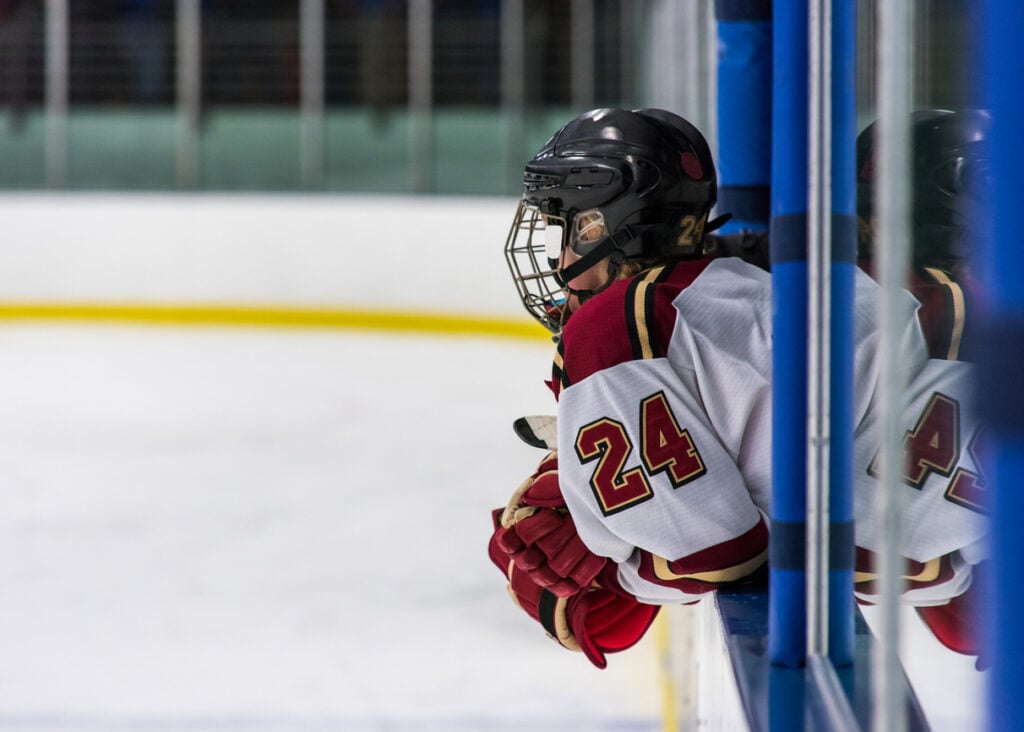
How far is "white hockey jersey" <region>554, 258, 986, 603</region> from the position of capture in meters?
0.85

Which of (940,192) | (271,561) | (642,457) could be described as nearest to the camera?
(940,192)

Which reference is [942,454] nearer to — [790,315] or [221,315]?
[790,315]

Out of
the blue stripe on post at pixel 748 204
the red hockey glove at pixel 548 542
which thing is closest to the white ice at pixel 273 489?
the red hockey glove at pixel 548 542

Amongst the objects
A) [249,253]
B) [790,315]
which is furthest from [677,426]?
[249,253]

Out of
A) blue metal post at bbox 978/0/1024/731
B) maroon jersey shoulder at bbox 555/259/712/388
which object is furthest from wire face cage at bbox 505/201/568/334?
blue metal post at bbox 978/0/1024/731

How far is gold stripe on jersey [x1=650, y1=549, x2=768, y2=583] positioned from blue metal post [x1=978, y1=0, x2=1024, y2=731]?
1.70 feet

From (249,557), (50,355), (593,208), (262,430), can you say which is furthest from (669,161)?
(50,355)

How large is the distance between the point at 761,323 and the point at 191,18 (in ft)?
20.6

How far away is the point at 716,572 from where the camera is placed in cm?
90

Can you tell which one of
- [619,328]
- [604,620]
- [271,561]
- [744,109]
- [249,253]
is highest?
[744,109]

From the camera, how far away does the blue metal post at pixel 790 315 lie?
78cm

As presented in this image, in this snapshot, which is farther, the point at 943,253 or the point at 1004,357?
the point at 943,253

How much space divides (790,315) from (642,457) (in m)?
0.15

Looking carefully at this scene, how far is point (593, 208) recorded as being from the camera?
0.98m
